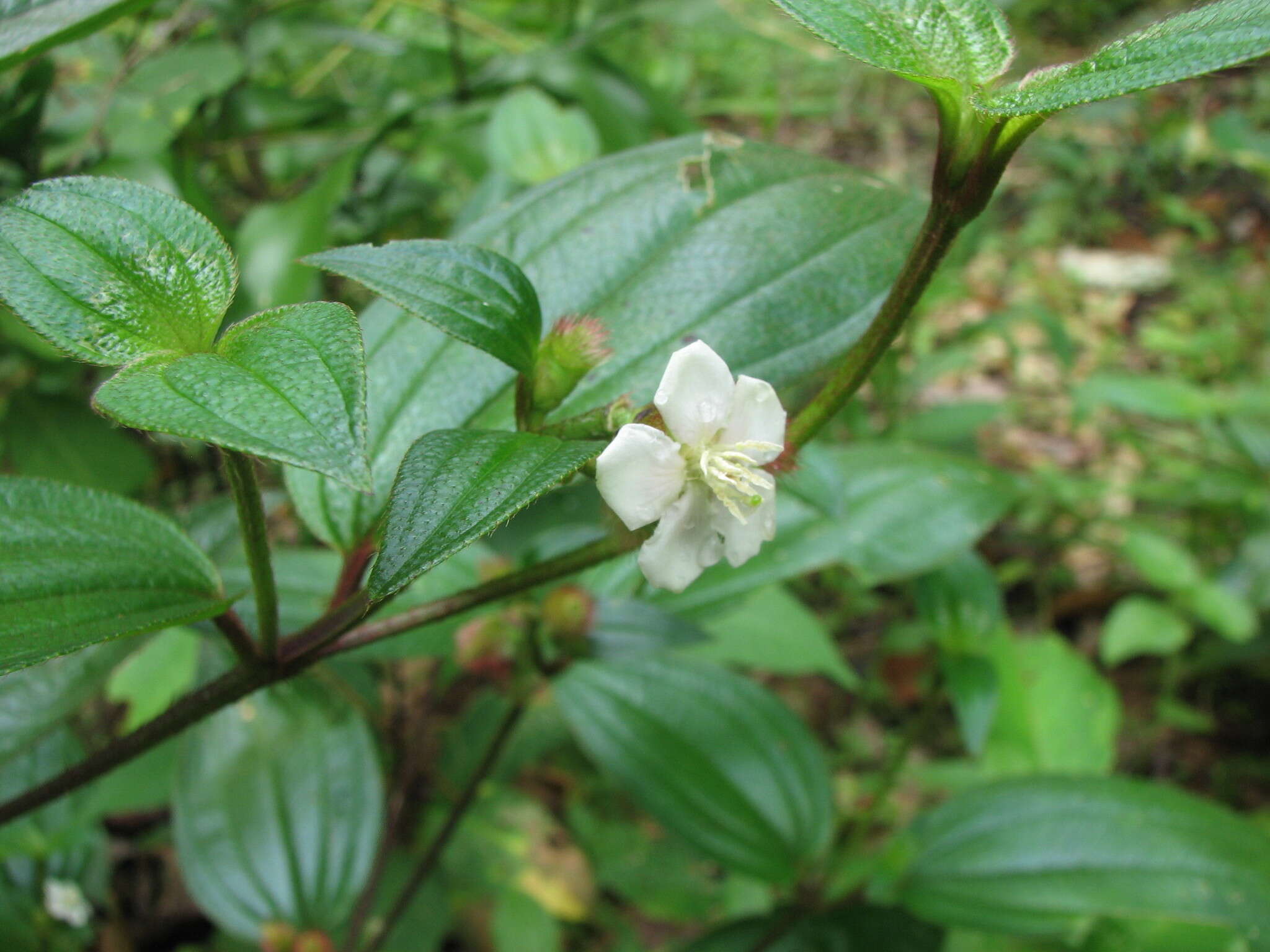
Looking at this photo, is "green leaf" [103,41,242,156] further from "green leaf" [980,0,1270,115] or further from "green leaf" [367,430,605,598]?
"green leaf" [980,0,1270,115]

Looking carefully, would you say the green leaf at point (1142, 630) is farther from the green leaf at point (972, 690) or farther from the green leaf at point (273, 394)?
the green leaf at point (273, 394)

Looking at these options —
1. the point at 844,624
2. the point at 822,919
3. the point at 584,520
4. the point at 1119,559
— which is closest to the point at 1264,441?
the point at 1119,559

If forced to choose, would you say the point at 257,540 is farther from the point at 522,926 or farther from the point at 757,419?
the point at 522,926

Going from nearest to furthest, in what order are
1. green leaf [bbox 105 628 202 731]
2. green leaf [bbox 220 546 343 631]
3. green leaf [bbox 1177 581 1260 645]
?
green leaf [bbox 220 546 343 631]
green leaf [bbox 105 628 202 731]
green leaf [bbox 1177 581 1260 645]

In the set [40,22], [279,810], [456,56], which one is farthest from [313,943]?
[456,56]

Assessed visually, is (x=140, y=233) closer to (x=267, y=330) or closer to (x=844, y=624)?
(x=267, y=330)

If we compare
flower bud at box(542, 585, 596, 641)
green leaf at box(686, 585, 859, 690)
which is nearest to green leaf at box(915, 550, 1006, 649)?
green leaf at box(686, 585, 859, 690)
